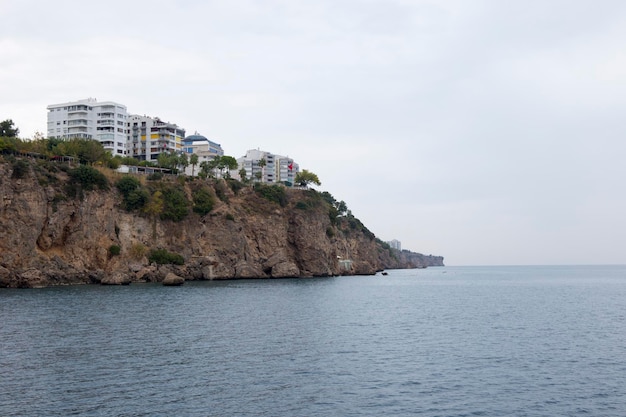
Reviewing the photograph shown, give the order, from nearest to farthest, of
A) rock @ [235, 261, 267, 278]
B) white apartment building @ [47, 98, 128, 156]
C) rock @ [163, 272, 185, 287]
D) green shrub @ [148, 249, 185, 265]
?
rock @ [163, 272, 185, 287] < green shrub @ [148, 249, 185, 265] < rock @ [235, 261, 267, 278] < white apartment building @ [47, 98, 128, 156]

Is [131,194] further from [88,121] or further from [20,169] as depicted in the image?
[88,121]

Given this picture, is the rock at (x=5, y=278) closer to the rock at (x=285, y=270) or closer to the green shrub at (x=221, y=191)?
the green shrub at (x=221, y=191)

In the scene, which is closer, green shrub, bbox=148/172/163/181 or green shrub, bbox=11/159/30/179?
green shrub, bbox=11/159/30/179

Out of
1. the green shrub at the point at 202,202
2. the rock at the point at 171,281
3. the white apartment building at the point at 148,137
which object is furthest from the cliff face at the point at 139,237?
the white apartment building at the point at 148,137

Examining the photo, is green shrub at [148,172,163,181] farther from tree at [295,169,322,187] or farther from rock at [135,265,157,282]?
tree at [295,169,322,187]

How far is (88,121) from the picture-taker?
148 meters

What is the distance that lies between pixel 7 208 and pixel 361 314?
55989 millimetres

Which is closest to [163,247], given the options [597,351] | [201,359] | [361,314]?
[361,314]

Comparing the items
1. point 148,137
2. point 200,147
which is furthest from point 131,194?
point 200,147

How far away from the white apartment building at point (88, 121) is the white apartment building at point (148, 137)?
6.88 m

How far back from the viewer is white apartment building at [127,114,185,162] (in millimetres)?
156625

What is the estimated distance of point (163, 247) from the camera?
355 ft

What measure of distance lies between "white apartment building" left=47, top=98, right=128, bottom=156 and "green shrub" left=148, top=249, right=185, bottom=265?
176ft

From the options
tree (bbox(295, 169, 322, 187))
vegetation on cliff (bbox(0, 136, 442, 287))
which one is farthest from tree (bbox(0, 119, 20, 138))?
tree (bbox(295, 169, 322, 187))
